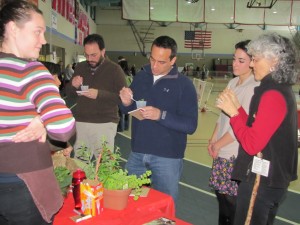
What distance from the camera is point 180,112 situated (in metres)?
2.77

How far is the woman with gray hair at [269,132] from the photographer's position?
1.94m

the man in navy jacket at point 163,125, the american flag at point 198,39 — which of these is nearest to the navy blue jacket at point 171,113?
the man in navy jacket at point 163,125

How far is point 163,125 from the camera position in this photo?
106 inches

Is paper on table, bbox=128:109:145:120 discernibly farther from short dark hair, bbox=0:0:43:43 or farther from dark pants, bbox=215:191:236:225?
short dark hair, bbox=0:0:43:43

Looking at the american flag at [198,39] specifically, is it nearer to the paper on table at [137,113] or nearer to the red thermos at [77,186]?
the paper on table at [137,113]

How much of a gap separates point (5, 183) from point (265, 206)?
1.50 m

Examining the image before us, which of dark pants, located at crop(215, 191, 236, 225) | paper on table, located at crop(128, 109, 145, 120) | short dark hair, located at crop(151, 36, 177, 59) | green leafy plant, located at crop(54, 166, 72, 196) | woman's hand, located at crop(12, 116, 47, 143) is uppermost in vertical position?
short dark hair, located at crop(151, 36, 177, 59)

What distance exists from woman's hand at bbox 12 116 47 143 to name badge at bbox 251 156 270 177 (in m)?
1.31

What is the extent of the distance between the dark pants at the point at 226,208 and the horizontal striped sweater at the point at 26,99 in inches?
80.0

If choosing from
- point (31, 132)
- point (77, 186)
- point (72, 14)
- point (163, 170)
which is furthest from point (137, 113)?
point (72, 14)

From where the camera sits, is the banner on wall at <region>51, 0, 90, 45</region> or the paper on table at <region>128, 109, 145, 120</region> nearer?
the paper on table at <region>128, 109, 145, 120</region>

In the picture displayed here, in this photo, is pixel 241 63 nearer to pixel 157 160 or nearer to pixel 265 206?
pixel 157 160

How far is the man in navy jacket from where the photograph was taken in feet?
8.93

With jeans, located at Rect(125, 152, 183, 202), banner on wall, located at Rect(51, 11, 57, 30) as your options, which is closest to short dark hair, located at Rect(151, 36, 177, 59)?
jeans, located at Rect(125, 152, 183, 202)
